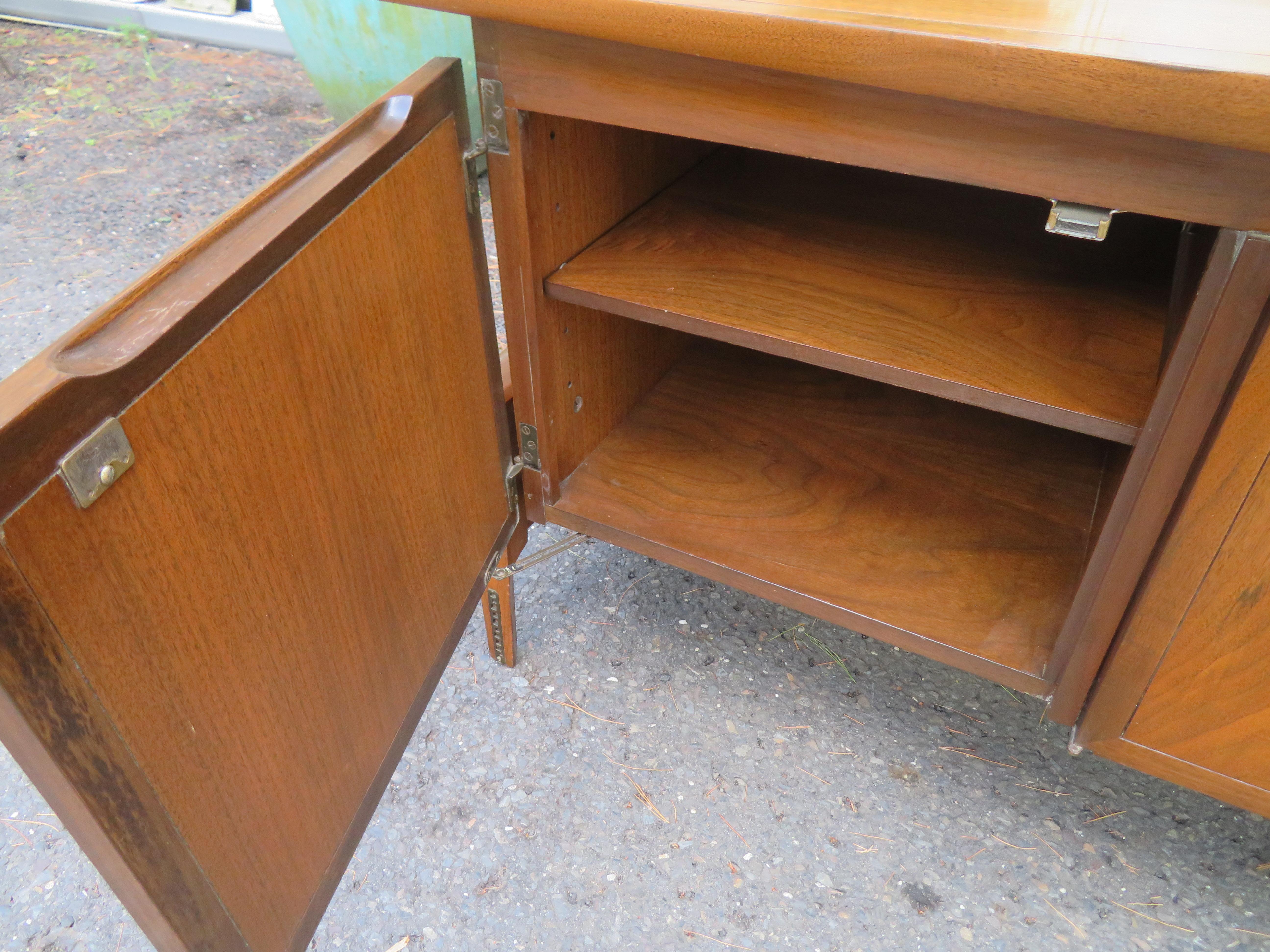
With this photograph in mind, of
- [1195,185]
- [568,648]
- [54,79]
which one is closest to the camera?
[1195,185]

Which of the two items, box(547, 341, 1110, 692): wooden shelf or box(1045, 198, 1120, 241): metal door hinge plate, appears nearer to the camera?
box(1045, 198, 1120, 241): metal door hinge plate

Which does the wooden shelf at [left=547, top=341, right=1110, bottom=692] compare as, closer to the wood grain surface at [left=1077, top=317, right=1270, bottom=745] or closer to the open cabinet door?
the wood grain surface at [left=1077, top=317, right=1270, bottom=745]

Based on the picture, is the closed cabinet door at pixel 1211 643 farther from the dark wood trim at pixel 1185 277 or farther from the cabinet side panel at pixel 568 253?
the cabinet side panel at pixel 568 253

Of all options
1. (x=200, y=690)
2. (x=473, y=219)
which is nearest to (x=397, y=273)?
(x=473, y=219)

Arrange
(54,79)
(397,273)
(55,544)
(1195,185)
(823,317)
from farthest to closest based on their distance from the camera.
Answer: (54,79) < (823,317) < (397,273) < (1195,185) < (55,544)

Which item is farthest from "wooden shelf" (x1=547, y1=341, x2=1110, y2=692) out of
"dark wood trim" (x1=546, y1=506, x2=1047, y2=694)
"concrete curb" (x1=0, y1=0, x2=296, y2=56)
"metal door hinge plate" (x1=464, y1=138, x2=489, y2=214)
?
"concrete curb" (x1=0, y1=0, x2=296, y2=56)

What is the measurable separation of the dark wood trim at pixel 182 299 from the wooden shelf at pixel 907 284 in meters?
0.22

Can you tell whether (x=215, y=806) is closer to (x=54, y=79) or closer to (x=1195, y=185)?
(x=1195, y=185)

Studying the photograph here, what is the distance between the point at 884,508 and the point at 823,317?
9.7 inches

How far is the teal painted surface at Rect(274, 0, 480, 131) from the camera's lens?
1.62 metres

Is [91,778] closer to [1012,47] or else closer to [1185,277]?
[1012,47]

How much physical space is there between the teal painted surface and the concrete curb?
2.08ft

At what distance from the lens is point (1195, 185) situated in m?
0.46

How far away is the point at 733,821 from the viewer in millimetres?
871
